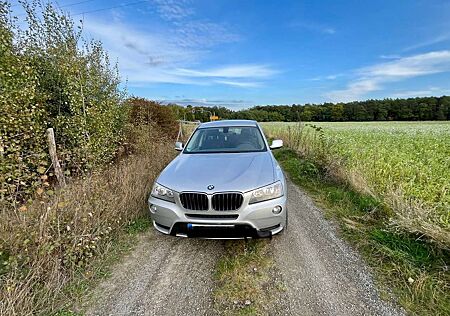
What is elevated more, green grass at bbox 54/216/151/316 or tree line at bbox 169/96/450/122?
tree line at bbox 169/96/450/122

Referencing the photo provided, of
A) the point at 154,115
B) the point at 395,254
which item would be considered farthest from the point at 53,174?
the point at 154,115

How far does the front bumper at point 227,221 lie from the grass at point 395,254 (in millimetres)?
1225

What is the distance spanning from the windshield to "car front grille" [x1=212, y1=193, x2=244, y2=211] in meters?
1.45

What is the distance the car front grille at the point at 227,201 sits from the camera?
277cm

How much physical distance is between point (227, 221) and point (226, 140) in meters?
2.07

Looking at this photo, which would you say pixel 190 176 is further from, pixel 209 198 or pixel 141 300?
pixel 141 300

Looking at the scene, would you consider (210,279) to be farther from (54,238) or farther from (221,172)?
(54,238)

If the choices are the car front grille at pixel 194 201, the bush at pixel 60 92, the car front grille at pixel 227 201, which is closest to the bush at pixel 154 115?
the bush at pixel 60 92

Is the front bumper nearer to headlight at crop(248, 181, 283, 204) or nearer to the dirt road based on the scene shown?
headlight at crop(248, 181, 283, 204)

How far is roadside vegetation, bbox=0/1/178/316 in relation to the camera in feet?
7.79

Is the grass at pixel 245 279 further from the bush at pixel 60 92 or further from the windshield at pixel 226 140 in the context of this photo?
the bush at pixel 60 92

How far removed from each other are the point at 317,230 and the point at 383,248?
0.90 m

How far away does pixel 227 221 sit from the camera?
108 inches

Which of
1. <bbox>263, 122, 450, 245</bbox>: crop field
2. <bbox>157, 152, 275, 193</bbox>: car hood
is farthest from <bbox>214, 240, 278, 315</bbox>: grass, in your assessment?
<bbox>263, 122, 450, 245</bbox>: crop field
